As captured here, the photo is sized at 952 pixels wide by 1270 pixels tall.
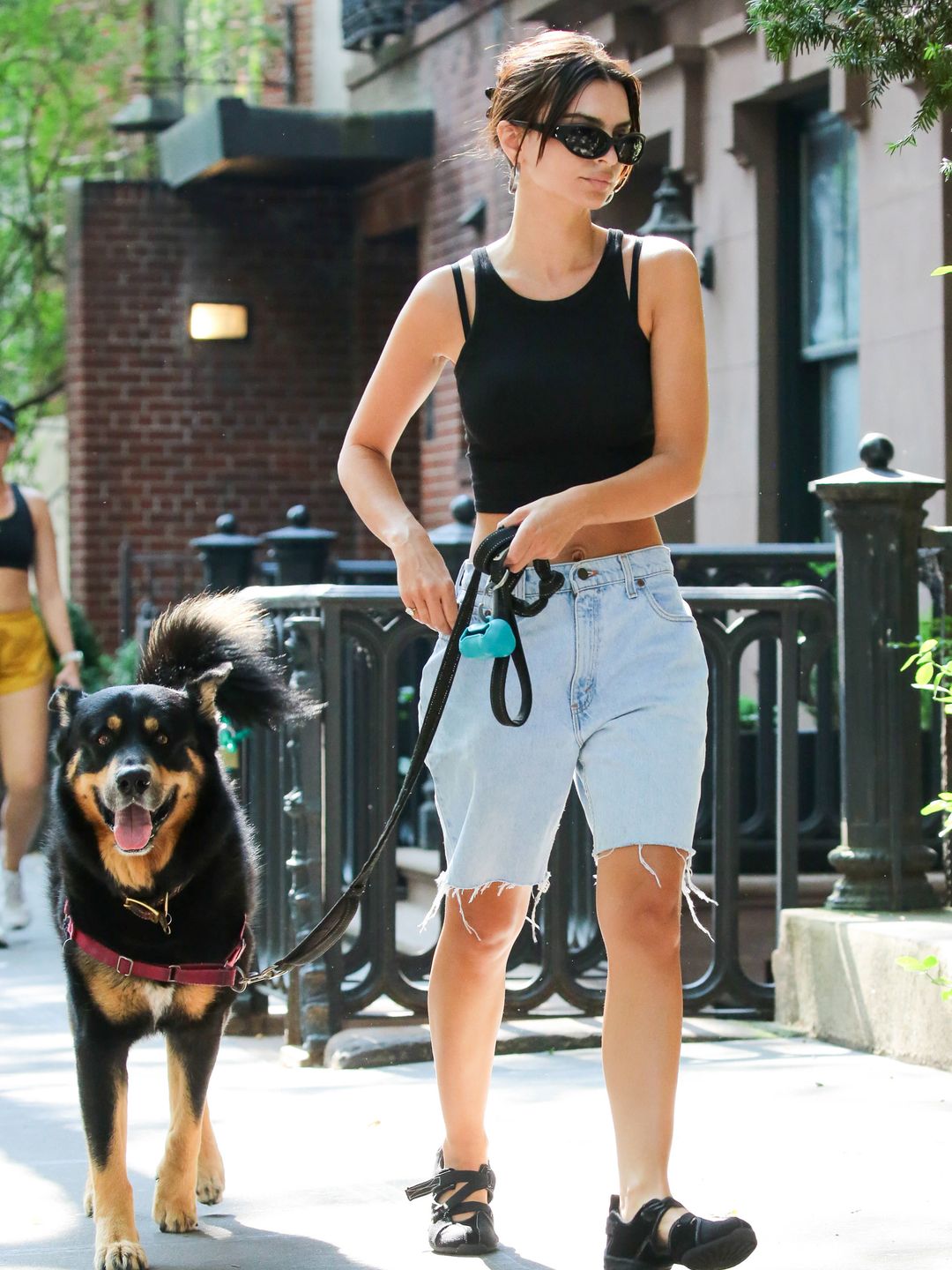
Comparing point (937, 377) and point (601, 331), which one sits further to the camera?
point (937, 377)

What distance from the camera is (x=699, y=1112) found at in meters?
4.94

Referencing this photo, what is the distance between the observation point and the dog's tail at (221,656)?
464cm

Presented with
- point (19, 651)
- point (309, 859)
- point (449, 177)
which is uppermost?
point (449, 177)

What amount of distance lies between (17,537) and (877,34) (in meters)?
4.80

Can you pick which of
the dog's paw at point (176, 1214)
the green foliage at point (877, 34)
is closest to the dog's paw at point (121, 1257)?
the dog's paw at point (176, 1214)

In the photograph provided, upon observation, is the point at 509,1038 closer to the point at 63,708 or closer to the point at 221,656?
the point at 221,656

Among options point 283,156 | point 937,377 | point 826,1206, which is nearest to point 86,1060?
point 826,1206

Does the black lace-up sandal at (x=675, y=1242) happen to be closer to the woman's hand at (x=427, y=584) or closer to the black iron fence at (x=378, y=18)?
the woman's hand at (x=427, y=584)

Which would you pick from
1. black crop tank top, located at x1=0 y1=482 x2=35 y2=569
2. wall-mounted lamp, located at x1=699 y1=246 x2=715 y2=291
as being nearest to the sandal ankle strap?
black crop tank top, located at x1=0 y1=482 x2=35 y2=569

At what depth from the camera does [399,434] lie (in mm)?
3803

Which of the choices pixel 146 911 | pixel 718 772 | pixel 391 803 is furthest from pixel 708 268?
pixel 146 911

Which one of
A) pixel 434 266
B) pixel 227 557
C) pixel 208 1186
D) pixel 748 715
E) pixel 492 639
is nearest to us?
pixel 492 639

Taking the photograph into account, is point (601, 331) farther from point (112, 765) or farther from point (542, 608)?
point (112, 765)

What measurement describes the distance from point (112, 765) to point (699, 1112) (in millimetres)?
1788
